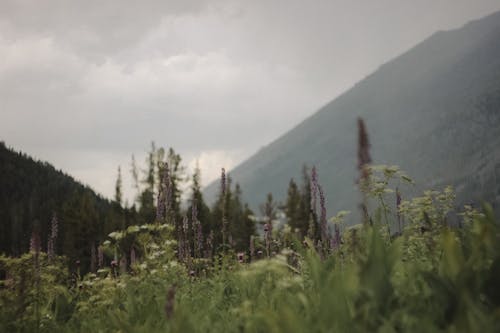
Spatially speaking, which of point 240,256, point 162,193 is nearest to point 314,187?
point 240,256

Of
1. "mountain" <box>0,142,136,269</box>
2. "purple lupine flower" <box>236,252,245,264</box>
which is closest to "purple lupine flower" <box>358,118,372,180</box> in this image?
"mountain" <box>0,142,136,269</box>

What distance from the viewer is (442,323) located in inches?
110

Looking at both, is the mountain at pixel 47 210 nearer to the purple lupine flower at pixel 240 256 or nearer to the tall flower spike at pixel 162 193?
the tall flower spike at pixel 162 193

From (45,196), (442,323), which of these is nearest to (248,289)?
(442,323)

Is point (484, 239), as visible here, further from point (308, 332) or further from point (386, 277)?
point (308, 332)

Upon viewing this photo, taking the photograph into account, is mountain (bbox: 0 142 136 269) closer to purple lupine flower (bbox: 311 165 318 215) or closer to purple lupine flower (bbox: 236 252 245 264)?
purple lupine flower (bbox: 236 252 245 264)

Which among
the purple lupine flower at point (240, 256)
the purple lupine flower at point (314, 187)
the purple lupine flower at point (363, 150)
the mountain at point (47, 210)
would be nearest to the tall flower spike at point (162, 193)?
the purple lupine flower at point (240, 256)

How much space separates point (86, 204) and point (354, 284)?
61.6 meters

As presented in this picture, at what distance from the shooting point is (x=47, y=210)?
260 ft

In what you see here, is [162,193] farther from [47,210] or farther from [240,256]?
[47,210]

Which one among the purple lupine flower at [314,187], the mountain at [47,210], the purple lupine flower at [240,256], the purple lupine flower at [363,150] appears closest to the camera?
the purple lupine flower at [363,150]

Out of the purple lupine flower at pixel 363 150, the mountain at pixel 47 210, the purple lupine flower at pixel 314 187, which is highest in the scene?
the mountain at pixel 47 210

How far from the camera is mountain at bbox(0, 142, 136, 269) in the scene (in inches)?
2096

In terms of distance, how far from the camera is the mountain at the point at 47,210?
53250mm
